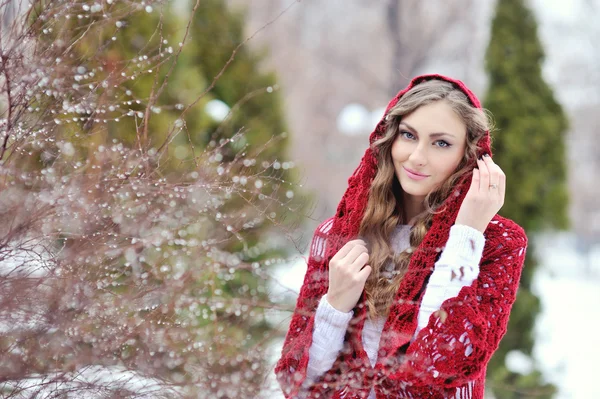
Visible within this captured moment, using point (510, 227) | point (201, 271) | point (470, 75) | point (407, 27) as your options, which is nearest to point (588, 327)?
point (470, 75)

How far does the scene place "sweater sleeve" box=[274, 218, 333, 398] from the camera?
1.62 metres

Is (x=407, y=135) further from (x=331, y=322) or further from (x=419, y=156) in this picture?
(x=331, y=322)

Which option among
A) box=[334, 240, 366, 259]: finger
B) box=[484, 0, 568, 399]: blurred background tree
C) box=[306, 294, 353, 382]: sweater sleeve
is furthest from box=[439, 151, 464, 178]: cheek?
box=[484, 0, 568, 399]: blurred background tree

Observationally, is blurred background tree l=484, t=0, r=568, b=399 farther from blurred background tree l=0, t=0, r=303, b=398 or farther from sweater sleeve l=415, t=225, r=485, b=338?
blurred background tree l=0, t=0, r=303, b=398

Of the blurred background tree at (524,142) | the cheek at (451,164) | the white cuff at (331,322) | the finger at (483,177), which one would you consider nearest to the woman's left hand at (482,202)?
the finger at (483,177)

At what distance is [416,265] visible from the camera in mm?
1647

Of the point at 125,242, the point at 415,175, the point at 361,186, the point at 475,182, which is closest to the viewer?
the point at 125,242

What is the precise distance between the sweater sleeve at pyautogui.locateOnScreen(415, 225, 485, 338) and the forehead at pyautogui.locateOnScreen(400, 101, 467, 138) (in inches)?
10.8

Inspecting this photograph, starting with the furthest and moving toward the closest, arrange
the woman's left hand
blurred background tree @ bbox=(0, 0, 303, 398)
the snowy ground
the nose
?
the snowy ground
the nose
the woman's left hand
blurred background tree @ bbox=(0, 0, 303, 398)

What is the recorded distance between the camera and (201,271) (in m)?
1.25

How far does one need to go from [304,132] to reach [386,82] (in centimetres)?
241

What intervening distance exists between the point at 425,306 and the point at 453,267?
4.7 inches

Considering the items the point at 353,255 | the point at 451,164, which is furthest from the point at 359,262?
the point at 451,164

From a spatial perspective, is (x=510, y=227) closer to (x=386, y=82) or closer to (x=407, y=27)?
(x=407, y=27)
